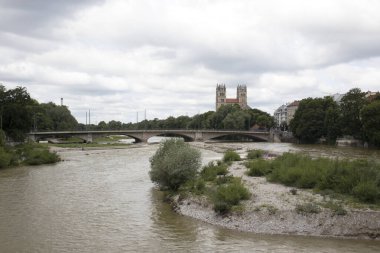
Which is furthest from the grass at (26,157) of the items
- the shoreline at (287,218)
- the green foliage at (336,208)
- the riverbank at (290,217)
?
the green foliage at (336,208)

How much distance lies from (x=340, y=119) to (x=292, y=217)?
89.7m

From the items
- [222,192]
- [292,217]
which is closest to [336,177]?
[292,217]

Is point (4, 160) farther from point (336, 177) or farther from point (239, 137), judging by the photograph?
point (239, 137)

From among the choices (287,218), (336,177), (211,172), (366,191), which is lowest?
(287,218)

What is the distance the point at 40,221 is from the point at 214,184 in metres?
12.2

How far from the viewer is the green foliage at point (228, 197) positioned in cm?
2623

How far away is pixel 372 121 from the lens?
89.4m

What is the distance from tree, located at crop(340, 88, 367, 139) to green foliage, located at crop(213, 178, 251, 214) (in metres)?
80.1

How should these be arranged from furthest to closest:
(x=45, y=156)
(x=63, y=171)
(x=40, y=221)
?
(x=45, y=156), (x=63, y=171), (x=40, y=221)

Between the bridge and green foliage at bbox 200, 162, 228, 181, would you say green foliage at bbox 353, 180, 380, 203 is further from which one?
the bridge

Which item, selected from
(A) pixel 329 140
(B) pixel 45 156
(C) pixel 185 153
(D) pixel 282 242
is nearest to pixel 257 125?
(A) pixel 329 140

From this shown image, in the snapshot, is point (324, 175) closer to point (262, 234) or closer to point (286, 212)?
point (286, 212)

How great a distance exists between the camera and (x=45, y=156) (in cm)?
6388

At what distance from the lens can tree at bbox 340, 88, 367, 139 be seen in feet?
339
